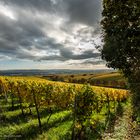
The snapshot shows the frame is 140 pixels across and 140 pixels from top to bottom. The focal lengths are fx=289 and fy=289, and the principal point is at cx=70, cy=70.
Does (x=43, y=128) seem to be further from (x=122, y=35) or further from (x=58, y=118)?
(x=122, y=35)

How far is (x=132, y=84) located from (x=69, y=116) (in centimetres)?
1390

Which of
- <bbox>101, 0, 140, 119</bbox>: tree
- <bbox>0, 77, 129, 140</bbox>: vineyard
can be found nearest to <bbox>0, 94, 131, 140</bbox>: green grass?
<bbox>0, 77, 129, 140</bbox>: vineyard

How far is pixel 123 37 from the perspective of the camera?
76.4 feet

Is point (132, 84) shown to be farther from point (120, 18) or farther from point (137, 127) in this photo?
point (137, 127)

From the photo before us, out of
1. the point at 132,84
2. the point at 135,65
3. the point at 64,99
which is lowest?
the point at 64,99

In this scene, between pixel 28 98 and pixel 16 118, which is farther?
pixel 28 98

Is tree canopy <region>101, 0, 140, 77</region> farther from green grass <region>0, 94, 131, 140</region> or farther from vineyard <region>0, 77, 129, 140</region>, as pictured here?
green grass <region>0, 94, 131, 140</region>

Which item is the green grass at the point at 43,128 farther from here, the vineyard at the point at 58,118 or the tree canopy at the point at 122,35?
the tree canopy at the point at 122,35

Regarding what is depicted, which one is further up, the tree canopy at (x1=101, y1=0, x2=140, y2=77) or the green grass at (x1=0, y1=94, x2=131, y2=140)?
the tree canopy at (x1=101, y1=0, x2=140, y2=77)

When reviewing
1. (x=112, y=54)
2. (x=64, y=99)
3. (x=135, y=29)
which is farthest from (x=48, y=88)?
(x=135, y=29)

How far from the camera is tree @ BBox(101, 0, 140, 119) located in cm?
2334

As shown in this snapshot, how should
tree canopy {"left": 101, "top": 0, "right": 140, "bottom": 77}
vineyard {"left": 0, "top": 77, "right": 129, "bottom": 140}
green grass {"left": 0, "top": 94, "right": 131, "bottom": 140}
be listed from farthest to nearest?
vineyard {"left": 0, "top": 77, "right": 129, "bottom": 140} → green grass {"left": 0, "top": 94, "right": 131, "bottom": 140} → tree canopy {"left": 101, "top": 0, "right": 140, "bottom": 77}

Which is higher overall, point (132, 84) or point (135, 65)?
point (135, 65)

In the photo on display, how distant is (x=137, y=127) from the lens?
3300 cm
